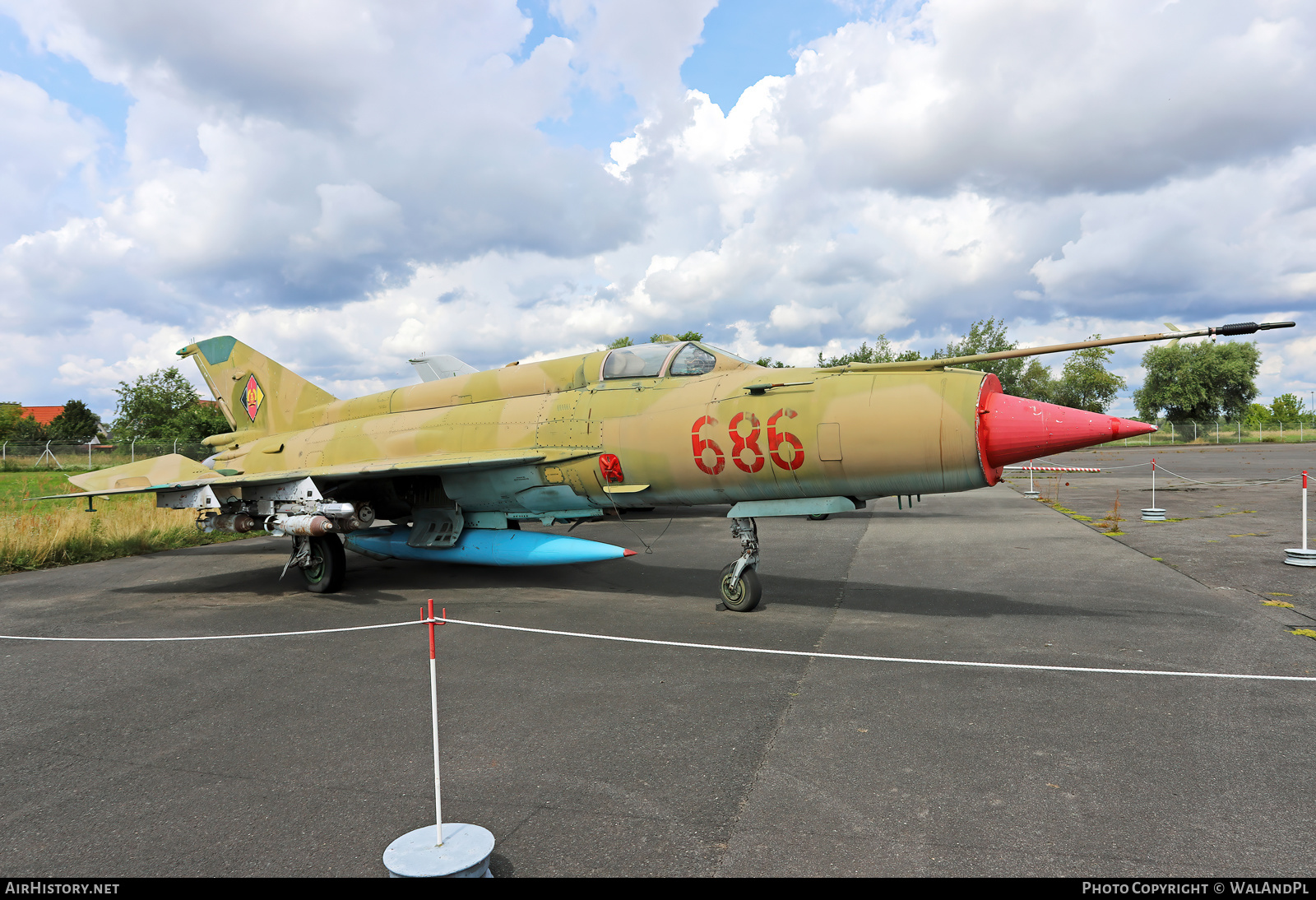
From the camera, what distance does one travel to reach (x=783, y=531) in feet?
49.8

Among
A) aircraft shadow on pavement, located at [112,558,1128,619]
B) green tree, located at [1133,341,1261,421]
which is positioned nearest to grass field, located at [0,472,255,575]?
aircraft shadow on pavement, located at [112,558,1128,619]

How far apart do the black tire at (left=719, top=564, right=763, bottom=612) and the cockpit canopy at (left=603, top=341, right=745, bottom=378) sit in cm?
241

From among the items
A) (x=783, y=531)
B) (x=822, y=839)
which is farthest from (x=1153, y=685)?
(x=783, y=531)

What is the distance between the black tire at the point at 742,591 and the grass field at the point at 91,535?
7.21m

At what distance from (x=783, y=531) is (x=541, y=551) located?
7566 millimetres

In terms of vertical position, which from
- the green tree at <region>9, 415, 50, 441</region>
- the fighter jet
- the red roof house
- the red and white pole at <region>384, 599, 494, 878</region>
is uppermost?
the red roof house

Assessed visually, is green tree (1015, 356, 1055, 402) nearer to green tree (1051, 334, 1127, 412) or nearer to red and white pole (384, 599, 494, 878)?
green tree (1051, 334, 1127, 412)

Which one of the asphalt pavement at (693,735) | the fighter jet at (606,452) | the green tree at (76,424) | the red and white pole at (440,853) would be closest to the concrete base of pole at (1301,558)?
the asphalt pavement at (693,735)

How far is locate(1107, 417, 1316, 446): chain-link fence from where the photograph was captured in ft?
211

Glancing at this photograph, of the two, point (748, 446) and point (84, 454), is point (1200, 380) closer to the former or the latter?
point (748, 446)

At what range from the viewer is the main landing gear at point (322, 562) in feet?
31.8

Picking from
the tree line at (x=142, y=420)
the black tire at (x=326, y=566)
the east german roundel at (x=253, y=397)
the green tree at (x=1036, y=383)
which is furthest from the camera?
the green tree at (x=1036, y=383)

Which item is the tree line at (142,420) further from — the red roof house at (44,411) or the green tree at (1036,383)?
the green tree at (1036,383)

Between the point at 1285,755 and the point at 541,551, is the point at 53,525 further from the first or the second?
the point at 1285,755
